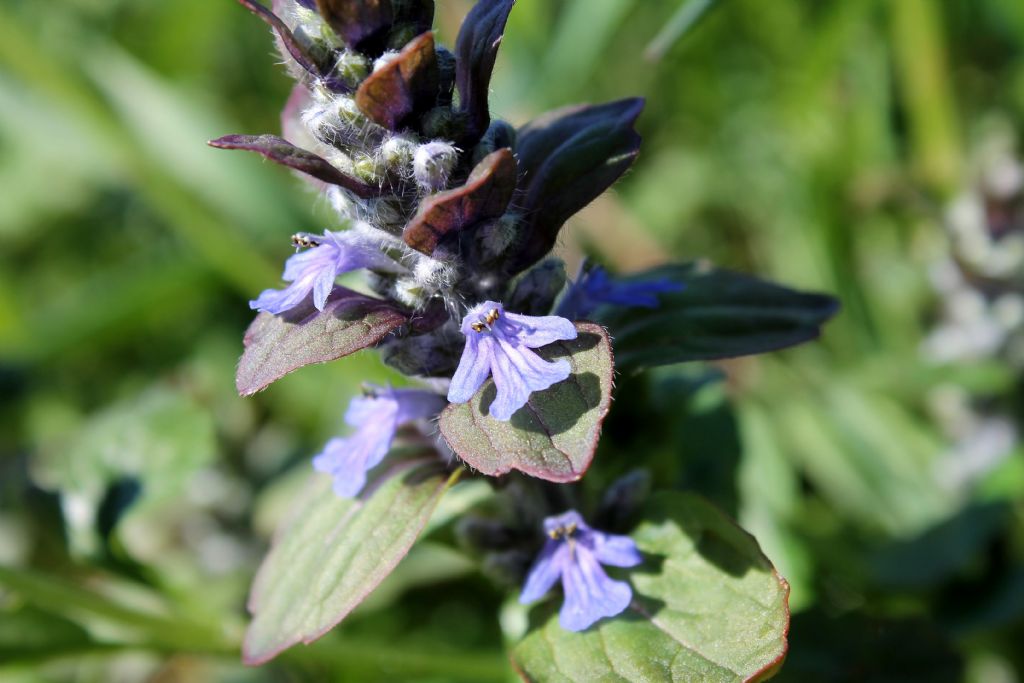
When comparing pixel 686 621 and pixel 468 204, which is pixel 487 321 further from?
pixel 686 621

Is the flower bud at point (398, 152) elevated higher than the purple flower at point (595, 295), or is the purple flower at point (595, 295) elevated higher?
the flower bud at point (398, 152)

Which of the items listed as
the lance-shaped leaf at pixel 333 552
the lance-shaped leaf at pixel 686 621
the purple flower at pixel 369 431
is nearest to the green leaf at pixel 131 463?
the lance-shaped leaf at pixel 333 552

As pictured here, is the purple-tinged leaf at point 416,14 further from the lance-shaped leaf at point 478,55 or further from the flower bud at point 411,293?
the flower bud at point 411,293

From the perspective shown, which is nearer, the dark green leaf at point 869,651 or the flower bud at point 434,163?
the flower bud at point 434,163

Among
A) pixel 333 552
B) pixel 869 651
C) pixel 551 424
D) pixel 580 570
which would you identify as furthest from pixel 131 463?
pixel 869 651

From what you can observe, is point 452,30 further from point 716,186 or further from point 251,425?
point 251,425

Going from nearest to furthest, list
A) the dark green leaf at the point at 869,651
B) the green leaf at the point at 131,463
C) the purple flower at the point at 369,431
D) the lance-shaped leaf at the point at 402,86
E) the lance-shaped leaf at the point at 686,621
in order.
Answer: the lance-shaped leaf at the point at 402,86, the lance-shaped leaf at the point at 686,621, the purple flower at the point at 369,431, the dark green leaf at the point at 869,651, the green leaf at the point at 131,463
